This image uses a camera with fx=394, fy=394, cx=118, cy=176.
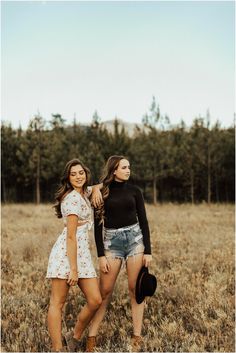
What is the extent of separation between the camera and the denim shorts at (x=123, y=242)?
14.5 ft

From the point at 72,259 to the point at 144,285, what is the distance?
0.93 metres

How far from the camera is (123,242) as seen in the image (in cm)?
443

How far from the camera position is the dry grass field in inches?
181

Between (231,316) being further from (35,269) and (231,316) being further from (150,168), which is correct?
(150,168)

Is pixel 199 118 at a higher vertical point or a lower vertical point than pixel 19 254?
higher

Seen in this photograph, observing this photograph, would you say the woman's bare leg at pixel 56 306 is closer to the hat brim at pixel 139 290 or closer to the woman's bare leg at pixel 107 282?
the woman's bare leg at pixel 107 282

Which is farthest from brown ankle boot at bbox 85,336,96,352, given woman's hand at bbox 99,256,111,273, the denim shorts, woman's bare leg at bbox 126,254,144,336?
the denim shorts

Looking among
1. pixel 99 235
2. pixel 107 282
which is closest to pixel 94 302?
pixel 107 282

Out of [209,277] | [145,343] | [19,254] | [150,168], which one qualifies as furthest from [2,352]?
[150,168]

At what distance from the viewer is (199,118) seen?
3189 cm

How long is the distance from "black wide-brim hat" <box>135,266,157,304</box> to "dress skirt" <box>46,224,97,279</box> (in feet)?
1.91

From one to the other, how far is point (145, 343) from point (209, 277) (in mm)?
2824

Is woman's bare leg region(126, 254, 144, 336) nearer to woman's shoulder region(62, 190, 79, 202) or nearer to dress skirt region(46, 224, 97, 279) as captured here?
dress skirt region(46, 224, 97, 279)

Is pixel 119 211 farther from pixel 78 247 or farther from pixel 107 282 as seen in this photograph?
pixel 107 282
